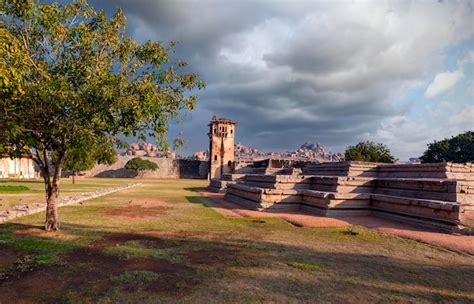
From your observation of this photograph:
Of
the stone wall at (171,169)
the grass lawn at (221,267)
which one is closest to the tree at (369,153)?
the grass lawn at (221,267)

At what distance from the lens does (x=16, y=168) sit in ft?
180

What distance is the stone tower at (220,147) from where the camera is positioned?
70250 millimetres

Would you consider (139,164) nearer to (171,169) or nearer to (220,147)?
(171,169)

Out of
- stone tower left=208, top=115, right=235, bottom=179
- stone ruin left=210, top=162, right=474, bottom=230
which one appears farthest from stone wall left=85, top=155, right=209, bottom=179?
stone ruin left=210, top=162, right=474, bottom=230

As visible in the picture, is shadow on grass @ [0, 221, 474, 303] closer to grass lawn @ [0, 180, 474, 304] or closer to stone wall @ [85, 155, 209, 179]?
grass lawn @ [0, 180, 474, 304]

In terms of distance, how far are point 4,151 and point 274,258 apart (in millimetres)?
8350

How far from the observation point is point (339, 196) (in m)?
12.9

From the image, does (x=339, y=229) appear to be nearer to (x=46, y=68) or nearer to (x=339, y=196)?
(x=339, y=196)

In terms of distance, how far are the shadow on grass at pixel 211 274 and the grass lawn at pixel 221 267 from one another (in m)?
0.02

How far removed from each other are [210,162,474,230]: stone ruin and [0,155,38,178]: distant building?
Result: 50.7 meters

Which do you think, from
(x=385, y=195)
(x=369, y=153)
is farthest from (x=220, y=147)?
(x=385, y=195)

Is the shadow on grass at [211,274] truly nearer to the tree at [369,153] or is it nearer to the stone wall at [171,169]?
the tree at [369,153]

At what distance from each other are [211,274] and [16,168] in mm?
63530

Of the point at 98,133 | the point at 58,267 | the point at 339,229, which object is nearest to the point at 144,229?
the point at 98,133
